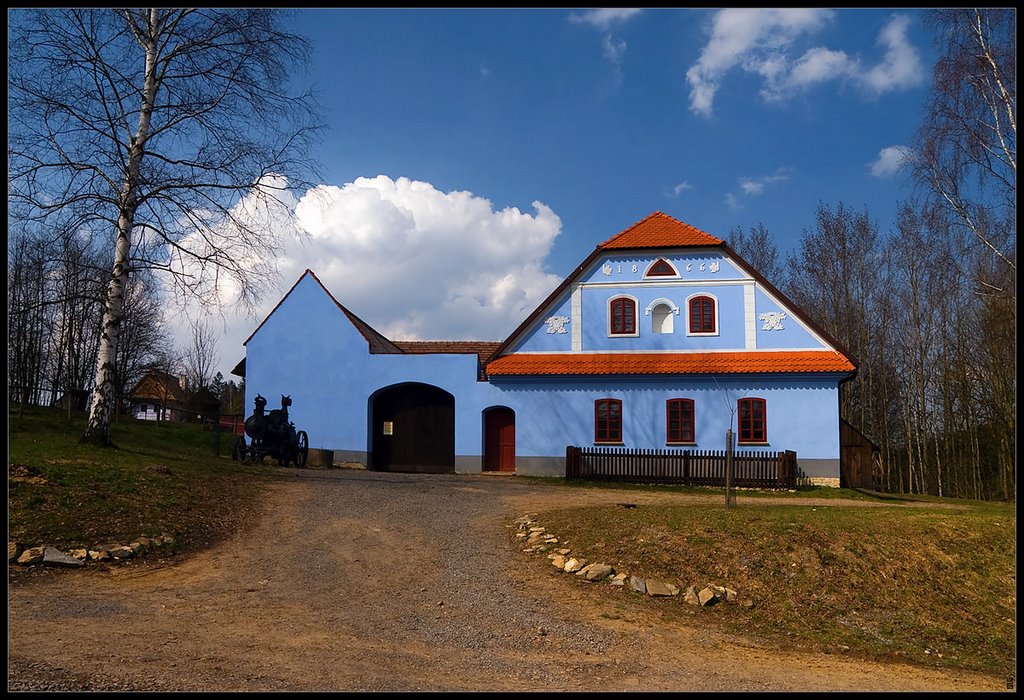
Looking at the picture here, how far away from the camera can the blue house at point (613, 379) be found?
842 inches

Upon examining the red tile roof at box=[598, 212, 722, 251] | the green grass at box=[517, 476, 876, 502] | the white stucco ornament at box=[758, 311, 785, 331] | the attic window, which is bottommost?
the green grass at box=[517, 476, 876, 502]

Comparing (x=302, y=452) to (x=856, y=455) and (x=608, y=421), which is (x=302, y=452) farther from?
(x=856, y=455)

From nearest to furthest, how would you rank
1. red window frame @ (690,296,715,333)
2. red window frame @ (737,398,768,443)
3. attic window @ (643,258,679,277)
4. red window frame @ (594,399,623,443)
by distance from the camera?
red window frame @ (737,398,768,443) < red window frame @ (594,399,623,443) < red window frame @ (690,296,715,333) < attic window @ (643,258,679,277)

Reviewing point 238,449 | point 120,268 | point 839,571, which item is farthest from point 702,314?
point 120,268

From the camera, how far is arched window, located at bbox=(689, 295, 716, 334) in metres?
22.5

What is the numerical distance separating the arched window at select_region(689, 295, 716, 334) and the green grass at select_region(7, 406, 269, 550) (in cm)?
1397

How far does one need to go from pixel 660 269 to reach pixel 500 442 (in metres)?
7.97

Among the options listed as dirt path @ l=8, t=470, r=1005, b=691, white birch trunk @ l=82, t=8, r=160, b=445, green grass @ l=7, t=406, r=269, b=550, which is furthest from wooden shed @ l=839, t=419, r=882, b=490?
white birch trunk @ l=82, t=8, r=160, b=445

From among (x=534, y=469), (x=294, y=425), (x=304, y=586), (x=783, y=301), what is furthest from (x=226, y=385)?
(x=304, y=586)

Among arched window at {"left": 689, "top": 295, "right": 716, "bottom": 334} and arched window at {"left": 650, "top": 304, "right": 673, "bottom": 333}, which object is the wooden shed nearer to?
arched window at {"left": 689, "top": 295, "right": 716, "bottom": 334}

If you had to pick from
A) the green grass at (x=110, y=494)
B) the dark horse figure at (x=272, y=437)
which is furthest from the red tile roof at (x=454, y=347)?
the green grass at (x=110, y=494)

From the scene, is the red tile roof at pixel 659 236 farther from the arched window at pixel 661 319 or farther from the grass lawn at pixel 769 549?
the grass lawn at pixel 769 549

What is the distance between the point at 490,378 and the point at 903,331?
921 inches

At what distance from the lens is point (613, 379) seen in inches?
880
